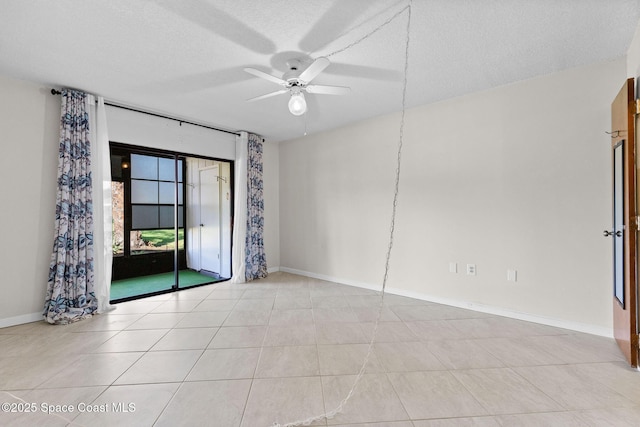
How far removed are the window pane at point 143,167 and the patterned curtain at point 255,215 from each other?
6.06ft

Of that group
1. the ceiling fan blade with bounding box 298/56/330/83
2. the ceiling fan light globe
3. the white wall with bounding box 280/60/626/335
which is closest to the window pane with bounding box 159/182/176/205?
the white wall with bounding box 280/60/626/335

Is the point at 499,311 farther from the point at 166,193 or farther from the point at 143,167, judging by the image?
the point at 143,167

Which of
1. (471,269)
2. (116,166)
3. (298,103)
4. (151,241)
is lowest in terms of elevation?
(471,269)

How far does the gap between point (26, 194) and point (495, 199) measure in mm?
5290

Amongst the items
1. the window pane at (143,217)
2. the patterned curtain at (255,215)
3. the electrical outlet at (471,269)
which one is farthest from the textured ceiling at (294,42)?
the window pane at (143,217)

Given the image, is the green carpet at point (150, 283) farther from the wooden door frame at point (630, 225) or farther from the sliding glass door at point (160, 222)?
the wooden door frame at point (630, 225)

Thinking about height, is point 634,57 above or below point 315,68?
above

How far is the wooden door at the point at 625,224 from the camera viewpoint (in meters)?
2.08

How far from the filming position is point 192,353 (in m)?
2.39

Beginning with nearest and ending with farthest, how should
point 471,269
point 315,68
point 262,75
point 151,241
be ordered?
1. point 315,68
2. point 262,75
3. point 471,269
4. point 151,241

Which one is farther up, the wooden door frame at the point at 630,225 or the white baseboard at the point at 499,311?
the wooden door frame at the point at 630,225

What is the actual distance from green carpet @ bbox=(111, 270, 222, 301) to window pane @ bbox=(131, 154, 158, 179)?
188 cm

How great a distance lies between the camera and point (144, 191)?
5.11 meters

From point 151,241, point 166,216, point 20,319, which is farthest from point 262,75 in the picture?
point 151,241
